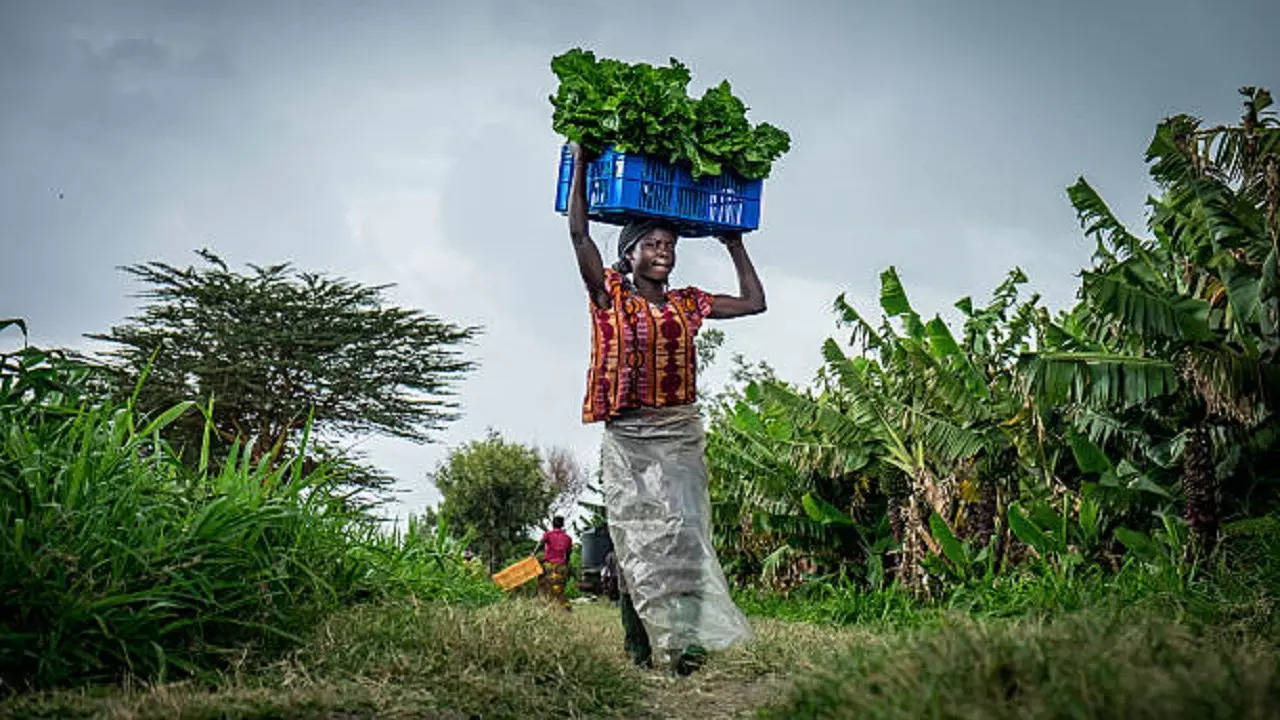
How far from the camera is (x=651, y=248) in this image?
6023 mm

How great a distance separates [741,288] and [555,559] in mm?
8702

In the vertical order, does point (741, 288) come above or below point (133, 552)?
above

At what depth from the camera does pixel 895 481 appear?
11102 mm

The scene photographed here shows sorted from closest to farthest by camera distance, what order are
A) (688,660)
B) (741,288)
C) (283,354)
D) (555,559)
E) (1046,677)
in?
(1046,677) → (688,660) → (741,288) → (555,559) → (283,354)

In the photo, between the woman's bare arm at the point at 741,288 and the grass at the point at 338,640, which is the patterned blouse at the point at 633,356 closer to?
Result: the woman's bare arm at the point at 741,288

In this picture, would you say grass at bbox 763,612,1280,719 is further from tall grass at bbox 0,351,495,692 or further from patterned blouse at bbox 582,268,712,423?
tall grass at bbox 0,351,495,692

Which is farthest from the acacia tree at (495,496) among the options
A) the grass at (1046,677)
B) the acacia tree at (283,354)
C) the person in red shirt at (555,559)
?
the grass at (1046,677)

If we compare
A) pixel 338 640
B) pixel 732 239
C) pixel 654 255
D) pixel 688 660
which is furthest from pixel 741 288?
pixel 338 640

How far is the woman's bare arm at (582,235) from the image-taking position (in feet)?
19.1

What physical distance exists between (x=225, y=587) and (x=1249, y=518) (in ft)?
21.6

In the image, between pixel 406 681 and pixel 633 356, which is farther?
pixel 633 356

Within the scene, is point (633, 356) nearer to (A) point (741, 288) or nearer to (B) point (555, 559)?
(A) point (741, 288)

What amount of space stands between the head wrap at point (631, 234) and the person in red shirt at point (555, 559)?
27.8ft

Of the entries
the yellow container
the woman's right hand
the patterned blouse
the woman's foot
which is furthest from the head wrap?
the yellow container
